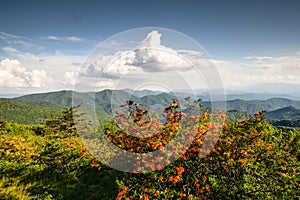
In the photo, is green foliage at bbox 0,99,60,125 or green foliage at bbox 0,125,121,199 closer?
green foliage at bbox 0,125,121,199

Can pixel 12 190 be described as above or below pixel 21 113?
above

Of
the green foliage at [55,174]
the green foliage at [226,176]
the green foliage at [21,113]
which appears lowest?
the green foliage at [21,113]

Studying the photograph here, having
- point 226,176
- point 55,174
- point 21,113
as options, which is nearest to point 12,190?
point 55,174

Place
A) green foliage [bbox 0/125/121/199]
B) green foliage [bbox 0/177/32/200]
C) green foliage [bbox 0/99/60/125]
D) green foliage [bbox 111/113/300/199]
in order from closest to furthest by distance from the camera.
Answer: green foliage [bbox 111/113/300/199]
green foliage [bbox 0/177/32/200]
green foliage [bbox 0/125/121/199]
green foliage [bbox 0/99/60/125]

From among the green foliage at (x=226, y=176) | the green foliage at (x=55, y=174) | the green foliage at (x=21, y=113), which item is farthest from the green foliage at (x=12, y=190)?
the green foliage at (x=21, y=113)

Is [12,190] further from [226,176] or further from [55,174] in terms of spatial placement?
[226,176]

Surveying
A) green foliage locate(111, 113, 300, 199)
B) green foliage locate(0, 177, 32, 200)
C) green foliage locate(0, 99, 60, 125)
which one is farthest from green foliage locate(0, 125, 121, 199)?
green foliage locate(0, 99, 60, 125)

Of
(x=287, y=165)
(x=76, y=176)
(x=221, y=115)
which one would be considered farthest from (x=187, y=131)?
(x=76, y=176)

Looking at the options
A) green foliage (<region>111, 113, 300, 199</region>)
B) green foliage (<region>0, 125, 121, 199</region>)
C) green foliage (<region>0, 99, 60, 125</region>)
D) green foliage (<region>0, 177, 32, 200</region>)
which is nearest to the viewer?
green foliage (<region>111, 113, 300, 199</region>)

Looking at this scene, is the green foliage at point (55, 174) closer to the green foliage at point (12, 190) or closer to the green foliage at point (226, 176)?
the green foliage at point (12, 190)

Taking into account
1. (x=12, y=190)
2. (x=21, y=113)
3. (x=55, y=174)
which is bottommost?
(x=21, y=113)

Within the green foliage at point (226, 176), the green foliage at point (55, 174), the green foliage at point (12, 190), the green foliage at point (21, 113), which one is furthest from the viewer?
the green foliage at point (21, 113)

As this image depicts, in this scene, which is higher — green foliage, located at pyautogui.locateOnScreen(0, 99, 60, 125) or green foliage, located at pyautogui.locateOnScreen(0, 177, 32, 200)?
green foliage, located at pyautogui.locateOnScreen(0, 177, 32, 200)

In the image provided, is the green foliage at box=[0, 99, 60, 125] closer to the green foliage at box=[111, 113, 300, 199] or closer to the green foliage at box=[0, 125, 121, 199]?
the green foliage at box=[0, 125, 121, 199]
